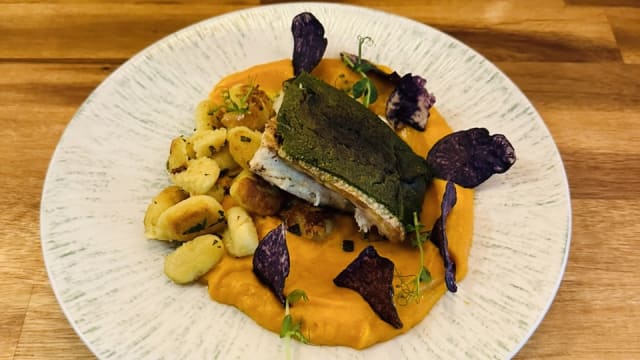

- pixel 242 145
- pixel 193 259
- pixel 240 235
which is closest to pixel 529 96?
pixel 242 145

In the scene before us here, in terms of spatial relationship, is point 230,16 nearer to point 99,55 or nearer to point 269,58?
point 269,58

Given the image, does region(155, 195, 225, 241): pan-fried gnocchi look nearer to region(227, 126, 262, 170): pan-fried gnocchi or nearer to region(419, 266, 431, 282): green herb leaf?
region(227, 126, 262, 170): pan-fried gnocchi

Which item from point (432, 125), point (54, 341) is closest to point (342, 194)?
point (432, 125)

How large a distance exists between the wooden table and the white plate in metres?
0.18

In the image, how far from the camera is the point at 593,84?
7.11ft

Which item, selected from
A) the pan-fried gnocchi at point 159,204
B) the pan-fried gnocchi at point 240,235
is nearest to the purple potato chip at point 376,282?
the pan-fried gnocchi at point 240,235

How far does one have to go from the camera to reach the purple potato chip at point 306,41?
186 centimetres

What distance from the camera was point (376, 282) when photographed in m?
1.38

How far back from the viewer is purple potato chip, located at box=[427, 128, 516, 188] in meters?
1.65

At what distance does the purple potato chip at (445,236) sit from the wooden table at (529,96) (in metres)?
0.28

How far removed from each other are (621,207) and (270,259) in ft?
3.47

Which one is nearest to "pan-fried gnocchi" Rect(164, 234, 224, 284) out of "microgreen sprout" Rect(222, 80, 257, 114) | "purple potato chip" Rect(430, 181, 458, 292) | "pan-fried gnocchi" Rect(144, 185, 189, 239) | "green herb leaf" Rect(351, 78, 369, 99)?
"pan-fried gnocchi" Rect(144, 185, 189, 239)

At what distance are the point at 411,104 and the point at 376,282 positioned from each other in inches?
23.5

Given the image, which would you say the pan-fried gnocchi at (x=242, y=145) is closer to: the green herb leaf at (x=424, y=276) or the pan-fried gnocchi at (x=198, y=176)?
the pan-fried gnocchi at (x=198, y=176)
